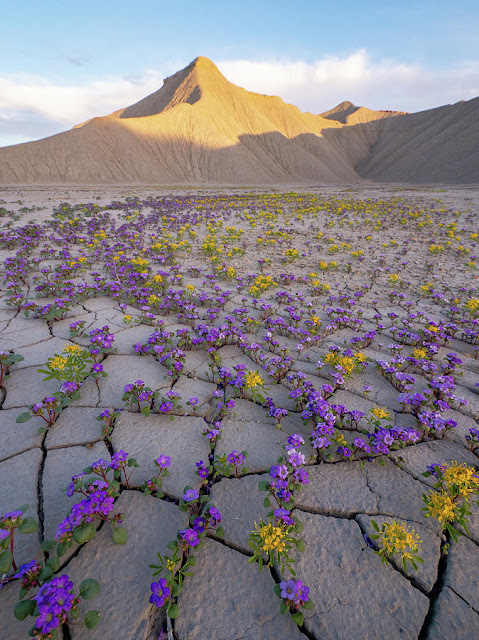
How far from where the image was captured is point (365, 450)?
2.54 meters

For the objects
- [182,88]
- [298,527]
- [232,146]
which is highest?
[182,88]

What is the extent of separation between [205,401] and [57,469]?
1.43 meters

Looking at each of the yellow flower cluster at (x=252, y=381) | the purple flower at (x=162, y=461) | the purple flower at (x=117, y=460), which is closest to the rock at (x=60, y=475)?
the purple flower at (x=117, y=460)

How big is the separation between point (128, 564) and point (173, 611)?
1.39 feet

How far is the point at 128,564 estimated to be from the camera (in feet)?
6.02

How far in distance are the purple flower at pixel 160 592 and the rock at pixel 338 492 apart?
40.3 inches

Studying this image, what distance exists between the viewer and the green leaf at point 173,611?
5.11 feet

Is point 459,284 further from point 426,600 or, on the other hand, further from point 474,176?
point 474,176

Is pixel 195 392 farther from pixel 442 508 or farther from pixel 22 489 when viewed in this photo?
pixel 442 508

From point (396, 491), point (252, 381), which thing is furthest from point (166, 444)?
point (396, 491)

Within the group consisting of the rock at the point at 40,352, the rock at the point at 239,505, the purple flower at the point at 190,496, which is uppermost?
the purple flower at the point at 190,496

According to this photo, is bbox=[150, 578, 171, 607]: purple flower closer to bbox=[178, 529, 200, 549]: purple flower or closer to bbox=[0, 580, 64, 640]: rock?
bbox=[178, 529, 200, 549]: purple flower

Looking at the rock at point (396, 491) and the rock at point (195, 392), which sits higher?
the rock at point (195, 392)

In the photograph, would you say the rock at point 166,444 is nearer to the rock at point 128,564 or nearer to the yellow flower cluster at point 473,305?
the rock at point 128,564
